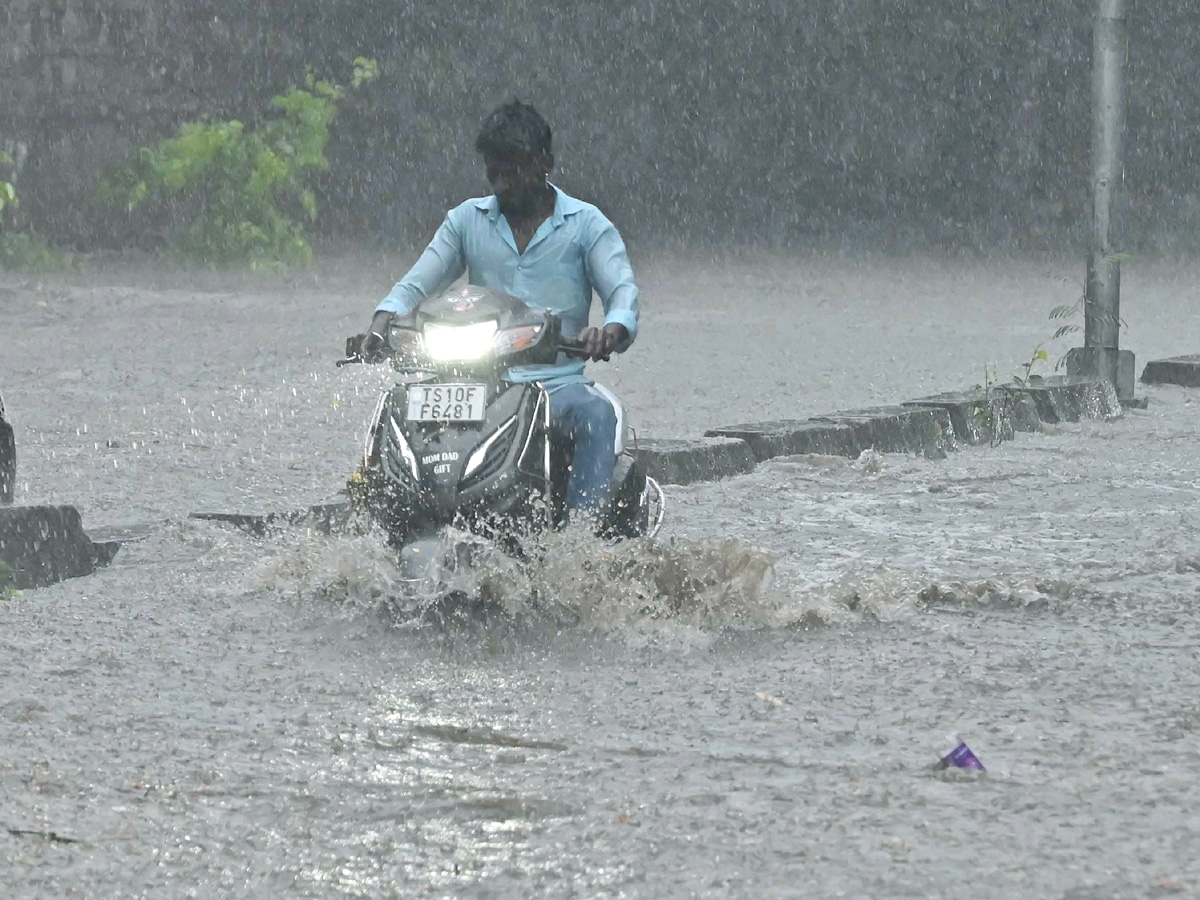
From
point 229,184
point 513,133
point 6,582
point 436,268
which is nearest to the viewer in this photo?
point 513,133

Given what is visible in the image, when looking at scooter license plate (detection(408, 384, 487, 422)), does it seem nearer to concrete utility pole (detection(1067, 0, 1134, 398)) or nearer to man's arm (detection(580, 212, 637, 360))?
man's arm (detection(580, 212, 637, 360))

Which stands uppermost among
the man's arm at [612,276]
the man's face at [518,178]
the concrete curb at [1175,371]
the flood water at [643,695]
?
the man's face at [518,178]

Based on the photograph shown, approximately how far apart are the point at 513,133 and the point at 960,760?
7.14ft

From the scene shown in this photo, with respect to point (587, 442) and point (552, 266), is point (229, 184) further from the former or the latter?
point (587, 442)

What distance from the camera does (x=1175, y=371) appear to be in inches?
493

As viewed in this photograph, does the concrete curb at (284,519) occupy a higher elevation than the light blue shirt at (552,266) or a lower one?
lower

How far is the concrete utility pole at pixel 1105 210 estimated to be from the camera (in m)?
11.0

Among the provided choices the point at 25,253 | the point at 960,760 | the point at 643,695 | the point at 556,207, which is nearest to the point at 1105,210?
the point at 556,207

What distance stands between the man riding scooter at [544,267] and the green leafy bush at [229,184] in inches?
512

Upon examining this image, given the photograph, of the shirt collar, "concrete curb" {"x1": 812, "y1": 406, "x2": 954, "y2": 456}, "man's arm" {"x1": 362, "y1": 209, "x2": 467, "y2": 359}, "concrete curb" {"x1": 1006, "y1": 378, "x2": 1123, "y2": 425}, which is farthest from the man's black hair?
"concrete curb" {"x1": 1006, "y1": 378, "x2": 1123, "y2": 425}

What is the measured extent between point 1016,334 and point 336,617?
1032cm

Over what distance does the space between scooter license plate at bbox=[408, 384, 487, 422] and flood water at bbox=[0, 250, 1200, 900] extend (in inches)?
15.3

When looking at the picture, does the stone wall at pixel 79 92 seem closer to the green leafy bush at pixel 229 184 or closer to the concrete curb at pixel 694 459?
the green leafy bush at pixel 229 184

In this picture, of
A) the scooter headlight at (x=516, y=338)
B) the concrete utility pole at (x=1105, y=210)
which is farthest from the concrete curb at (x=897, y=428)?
the scooter headlight at (x=516, y=338)
